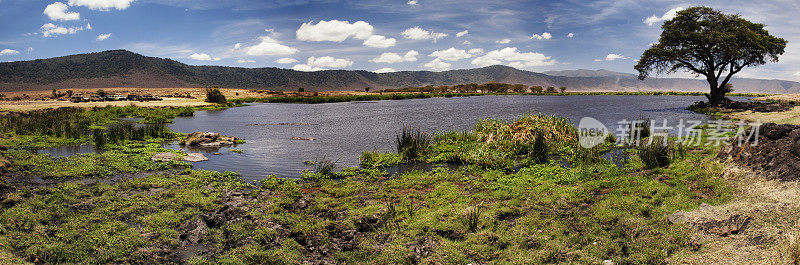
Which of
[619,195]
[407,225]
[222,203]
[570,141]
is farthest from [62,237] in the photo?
[570,141]

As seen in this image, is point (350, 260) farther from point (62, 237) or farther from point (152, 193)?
point (152, 193)

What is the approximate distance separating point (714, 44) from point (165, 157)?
40.5 meters

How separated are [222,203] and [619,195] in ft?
27.2

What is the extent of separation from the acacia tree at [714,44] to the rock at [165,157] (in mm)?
38229

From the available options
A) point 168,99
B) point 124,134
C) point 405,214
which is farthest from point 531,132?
point 168,99

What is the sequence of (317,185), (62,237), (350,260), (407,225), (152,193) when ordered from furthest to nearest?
(317,185), (152,193), (407,225), (62,237), (350,260)

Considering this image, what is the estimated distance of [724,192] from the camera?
726 cm

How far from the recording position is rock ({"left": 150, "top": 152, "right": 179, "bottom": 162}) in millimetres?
12477

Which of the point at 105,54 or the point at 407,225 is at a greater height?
the point at 105,54

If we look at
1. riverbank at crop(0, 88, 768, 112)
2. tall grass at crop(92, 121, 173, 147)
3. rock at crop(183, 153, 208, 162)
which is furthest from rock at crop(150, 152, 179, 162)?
riverbank at crop(0, 88, 768, 112)

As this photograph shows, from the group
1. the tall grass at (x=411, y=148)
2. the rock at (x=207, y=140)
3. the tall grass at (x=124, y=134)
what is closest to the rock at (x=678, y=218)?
the tall grass at (x=411, y=148)

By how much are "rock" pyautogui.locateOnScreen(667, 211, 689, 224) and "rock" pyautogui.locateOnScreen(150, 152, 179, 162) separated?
1361cm

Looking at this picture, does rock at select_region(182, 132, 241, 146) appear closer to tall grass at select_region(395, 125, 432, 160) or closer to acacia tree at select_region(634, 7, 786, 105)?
tall grass at select_region(395, 125, 432, 160)

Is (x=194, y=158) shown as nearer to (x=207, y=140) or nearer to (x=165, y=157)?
(x=165, y=157)
